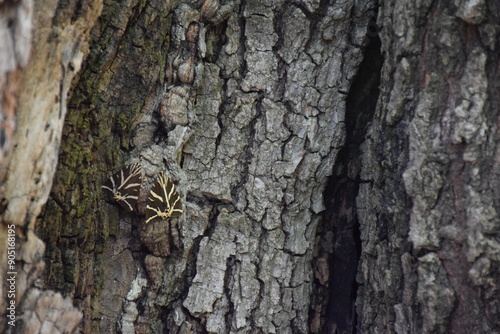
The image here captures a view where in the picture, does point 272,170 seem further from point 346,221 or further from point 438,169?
point 438,169

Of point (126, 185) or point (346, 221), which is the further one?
point (346, 221)

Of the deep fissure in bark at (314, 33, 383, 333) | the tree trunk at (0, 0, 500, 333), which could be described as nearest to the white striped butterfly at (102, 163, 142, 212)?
the tree trunk at (0, 0, 500, 333)

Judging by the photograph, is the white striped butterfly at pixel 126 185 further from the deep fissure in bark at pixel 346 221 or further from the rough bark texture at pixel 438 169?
the rough bark texture at pixel 438 169

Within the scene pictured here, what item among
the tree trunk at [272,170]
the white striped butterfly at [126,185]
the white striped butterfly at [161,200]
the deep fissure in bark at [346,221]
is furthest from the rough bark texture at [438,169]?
the white striped butterfly at [126,185]

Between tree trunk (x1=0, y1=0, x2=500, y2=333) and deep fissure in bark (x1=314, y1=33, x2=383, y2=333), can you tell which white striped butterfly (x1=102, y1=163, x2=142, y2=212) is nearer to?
tree trunk (x1=0, y1=0, x2=500, y2=333)

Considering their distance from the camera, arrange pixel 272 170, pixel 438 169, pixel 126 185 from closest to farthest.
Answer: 1. pixel 438 169
2. pixel 126 185
3. pixel 272 170

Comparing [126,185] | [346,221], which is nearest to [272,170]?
[346,221]

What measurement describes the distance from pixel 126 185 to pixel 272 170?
57 cm

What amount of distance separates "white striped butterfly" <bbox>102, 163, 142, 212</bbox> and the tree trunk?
1.1 inches

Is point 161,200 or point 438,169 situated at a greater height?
point 438,169

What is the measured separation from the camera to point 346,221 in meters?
2.31

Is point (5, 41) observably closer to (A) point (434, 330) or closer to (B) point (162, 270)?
(B) point (162, 270)

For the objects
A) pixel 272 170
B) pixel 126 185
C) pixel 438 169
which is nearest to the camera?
pixel 438 169

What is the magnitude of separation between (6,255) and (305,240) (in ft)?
3.68
